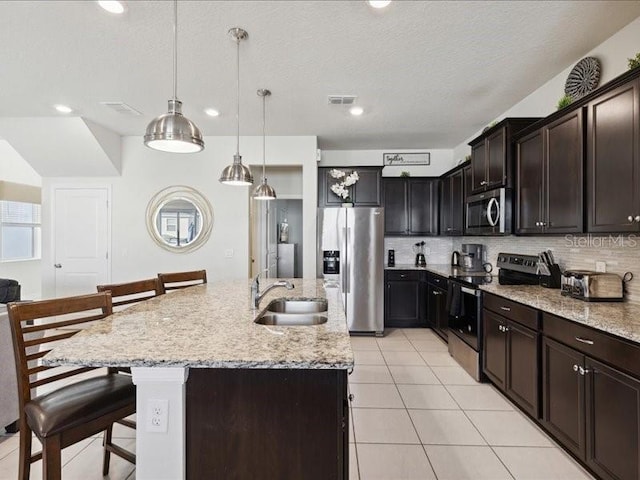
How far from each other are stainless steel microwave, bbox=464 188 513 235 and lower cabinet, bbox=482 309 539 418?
0.83 meters

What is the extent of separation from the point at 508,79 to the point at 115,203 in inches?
198

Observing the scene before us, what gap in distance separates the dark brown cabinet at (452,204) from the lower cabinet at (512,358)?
5.62 feet

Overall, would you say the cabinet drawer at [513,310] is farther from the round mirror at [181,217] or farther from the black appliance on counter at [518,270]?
the round mirror at [181,217]

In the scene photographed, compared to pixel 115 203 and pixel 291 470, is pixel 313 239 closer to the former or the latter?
pixel 115 203

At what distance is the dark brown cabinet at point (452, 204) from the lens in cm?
430

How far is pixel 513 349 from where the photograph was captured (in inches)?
99.8

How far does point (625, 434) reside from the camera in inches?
61.6

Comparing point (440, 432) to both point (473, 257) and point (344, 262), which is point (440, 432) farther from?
point (473, 257)

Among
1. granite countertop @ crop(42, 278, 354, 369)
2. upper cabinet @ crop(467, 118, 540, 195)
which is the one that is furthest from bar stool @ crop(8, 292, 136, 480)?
upper cabinet @ crop(467, 118, 540, 195)

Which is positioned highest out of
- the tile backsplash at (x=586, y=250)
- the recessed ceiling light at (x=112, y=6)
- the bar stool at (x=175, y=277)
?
the recessed ceiling light at (x=112, y=6)

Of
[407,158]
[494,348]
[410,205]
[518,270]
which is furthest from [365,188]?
[494,348]

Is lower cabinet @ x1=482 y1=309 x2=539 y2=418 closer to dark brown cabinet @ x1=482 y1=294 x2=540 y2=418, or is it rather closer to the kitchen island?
dark brown cabinet @ x1=482 y1=294 x2=540 y2=418

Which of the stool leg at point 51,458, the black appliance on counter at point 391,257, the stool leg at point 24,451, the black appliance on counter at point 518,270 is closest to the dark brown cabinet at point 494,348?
the black appliance on counter at point 518,270

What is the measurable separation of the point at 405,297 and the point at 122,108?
4.33 m
